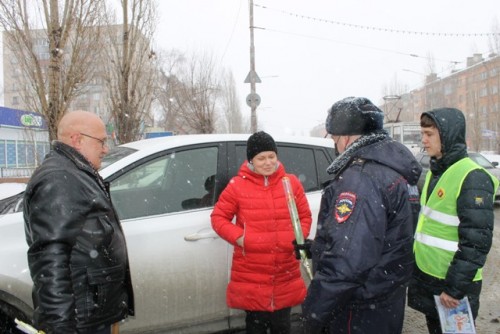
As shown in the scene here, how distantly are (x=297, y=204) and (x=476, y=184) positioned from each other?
3.64ft

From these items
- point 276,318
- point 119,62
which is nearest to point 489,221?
point 276,318

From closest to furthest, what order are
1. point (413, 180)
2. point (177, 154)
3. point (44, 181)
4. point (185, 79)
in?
point (44, 181)
point (413, 180)
point (177, 154)
point (185, 79)

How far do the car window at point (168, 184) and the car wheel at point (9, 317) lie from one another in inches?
34.1

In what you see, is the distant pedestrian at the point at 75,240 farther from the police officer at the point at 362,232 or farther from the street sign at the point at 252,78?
the street sign at the point at 252,78

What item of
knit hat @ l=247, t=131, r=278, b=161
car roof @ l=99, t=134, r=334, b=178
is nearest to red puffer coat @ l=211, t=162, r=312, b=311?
knit hat @ l=247, t=131, r=278, b=161

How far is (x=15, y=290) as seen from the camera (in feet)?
8.46

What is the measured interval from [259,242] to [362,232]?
110cm

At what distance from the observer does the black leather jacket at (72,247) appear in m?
1.76

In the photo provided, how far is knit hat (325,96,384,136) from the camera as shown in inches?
76.7

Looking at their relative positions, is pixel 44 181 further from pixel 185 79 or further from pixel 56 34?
pixel 185 79

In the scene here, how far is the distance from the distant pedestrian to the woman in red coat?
825 mm

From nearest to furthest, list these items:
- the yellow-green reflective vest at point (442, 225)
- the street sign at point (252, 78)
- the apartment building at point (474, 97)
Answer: the yellow-green reflective vest at point (442, 225), the street sign at point (252, 78), the apartment building at point (474, 97)

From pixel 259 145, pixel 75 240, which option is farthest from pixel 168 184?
pixel 75 240

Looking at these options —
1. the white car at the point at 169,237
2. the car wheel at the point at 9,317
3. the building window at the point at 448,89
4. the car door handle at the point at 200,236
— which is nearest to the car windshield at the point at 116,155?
the white car at the point at 169,237
